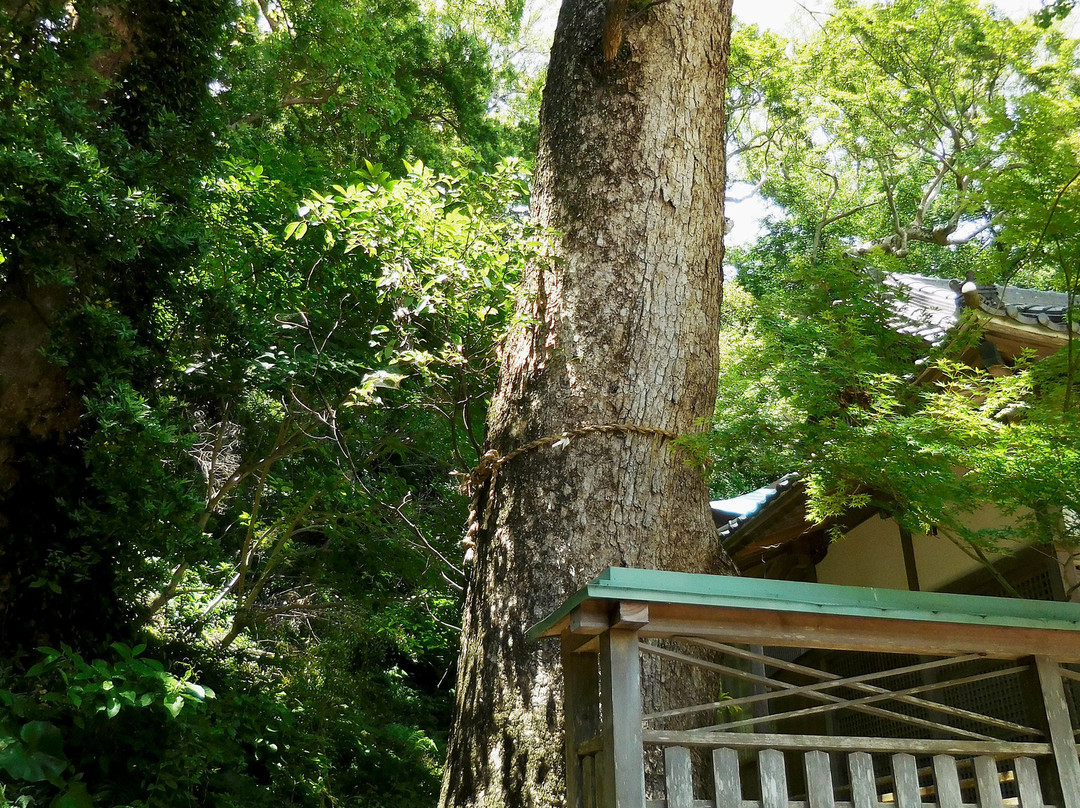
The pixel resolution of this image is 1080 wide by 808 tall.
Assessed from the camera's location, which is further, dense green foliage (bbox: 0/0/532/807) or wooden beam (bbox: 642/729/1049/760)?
dense green foliage (bbox: 0/0/532/807)

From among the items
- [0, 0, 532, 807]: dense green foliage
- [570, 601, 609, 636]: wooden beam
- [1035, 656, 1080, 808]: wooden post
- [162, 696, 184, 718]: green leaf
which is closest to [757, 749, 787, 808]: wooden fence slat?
[570, 601, 609, 636]: wooden beam

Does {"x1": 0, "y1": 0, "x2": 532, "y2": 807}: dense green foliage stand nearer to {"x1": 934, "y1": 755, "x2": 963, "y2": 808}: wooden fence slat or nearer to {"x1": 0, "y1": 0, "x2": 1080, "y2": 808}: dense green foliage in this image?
{"x1": 0, "y1": 0, "x2": 1080, "y2": 808}: dense green foliage

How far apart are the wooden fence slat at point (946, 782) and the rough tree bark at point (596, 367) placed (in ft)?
4.12

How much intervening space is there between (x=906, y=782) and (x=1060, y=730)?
0.55 m

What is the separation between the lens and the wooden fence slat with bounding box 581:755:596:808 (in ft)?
8.08

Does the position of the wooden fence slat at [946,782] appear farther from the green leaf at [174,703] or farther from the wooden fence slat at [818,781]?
Answer: the green leaf at [174,703]

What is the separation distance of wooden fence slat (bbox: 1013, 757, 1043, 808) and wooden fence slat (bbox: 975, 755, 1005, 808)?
6 centimetres

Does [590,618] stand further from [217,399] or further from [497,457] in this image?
[217,399]

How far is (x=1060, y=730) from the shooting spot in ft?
8.53

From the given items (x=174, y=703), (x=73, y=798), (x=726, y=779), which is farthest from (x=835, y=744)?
(x=73, y=798)

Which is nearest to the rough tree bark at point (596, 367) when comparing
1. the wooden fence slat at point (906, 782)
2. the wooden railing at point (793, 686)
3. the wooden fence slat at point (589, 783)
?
the wooden fence slat at point (589, 783)

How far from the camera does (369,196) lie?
4723 millimetres

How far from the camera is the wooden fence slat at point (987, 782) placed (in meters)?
2.52

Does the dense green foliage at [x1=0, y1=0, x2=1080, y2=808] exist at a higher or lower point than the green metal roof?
higher
